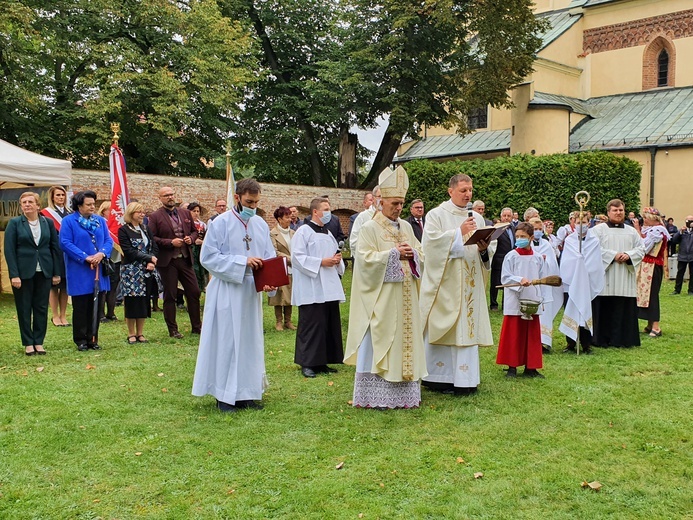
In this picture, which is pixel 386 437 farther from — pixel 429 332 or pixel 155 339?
pixel 155 339

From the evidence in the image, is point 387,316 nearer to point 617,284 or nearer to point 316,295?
point 316,295

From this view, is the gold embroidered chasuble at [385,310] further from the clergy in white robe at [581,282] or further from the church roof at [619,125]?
the church roof at [619,125]

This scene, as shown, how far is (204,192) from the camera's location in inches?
861

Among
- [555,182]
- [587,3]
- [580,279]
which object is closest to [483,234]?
[580,279]

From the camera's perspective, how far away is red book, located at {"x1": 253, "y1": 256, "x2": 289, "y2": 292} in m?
6.18

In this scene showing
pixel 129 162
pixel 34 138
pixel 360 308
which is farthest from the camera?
pixel 129 162

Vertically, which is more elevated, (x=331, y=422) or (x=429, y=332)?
(x=429, y=332)

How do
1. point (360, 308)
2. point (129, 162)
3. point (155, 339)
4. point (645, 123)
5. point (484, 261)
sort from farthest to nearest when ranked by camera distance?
point (645, 123) < point (129, 162) < point (155, 339) < point (484, 261) < point (360, 308)

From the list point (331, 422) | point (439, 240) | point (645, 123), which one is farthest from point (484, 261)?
point (645, 123)

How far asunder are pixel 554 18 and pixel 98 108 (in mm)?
22173

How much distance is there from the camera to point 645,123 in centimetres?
2648

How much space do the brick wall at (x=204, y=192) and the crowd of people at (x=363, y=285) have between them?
750 centimetres

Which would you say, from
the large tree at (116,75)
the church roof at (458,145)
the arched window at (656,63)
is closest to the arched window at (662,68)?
the arched window at (656,63)

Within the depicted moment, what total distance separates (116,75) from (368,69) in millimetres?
9064
